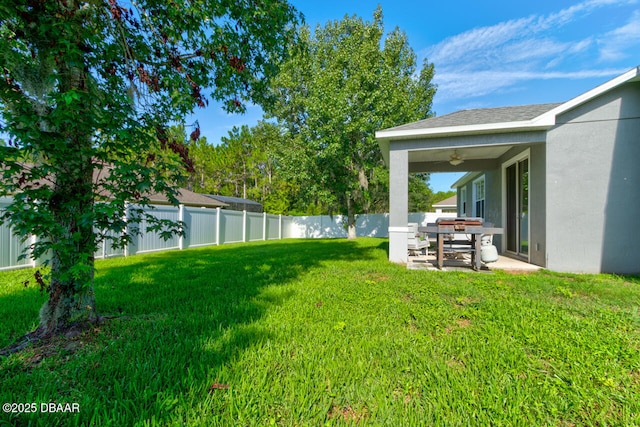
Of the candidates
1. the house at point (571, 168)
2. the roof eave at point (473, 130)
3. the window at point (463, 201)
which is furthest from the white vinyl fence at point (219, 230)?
the house at point (571, 168)

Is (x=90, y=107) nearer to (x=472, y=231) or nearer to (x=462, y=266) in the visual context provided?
(x=472, y=231)

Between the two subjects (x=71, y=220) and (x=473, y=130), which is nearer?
(x=71, y=220)

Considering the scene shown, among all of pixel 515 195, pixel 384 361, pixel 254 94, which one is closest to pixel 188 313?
pixel 384 361

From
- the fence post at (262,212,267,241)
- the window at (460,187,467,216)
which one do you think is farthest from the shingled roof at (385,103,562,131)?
the fence post at (262,212,267,241)

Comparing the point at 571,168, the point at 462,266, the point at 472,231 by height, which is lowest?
the point at 462,266

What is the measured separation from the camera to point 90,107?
198 centimetres

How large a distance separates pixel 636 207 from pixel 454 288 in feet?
14.4

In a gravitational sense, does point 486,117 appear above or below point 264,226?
above

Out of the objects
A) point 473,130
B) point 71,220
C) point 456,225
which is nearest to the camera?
point 71,220

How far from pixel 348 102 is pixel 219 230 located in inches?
342

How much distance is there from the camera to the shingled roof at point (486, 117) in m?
6.19

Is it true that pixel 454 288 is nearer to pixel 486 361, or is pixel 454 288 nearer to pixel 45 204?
pixel 486 361

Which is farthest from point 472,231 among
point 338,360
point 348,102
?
point 348,102

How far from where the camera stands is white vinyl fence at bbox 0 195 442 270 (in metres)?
5.89
